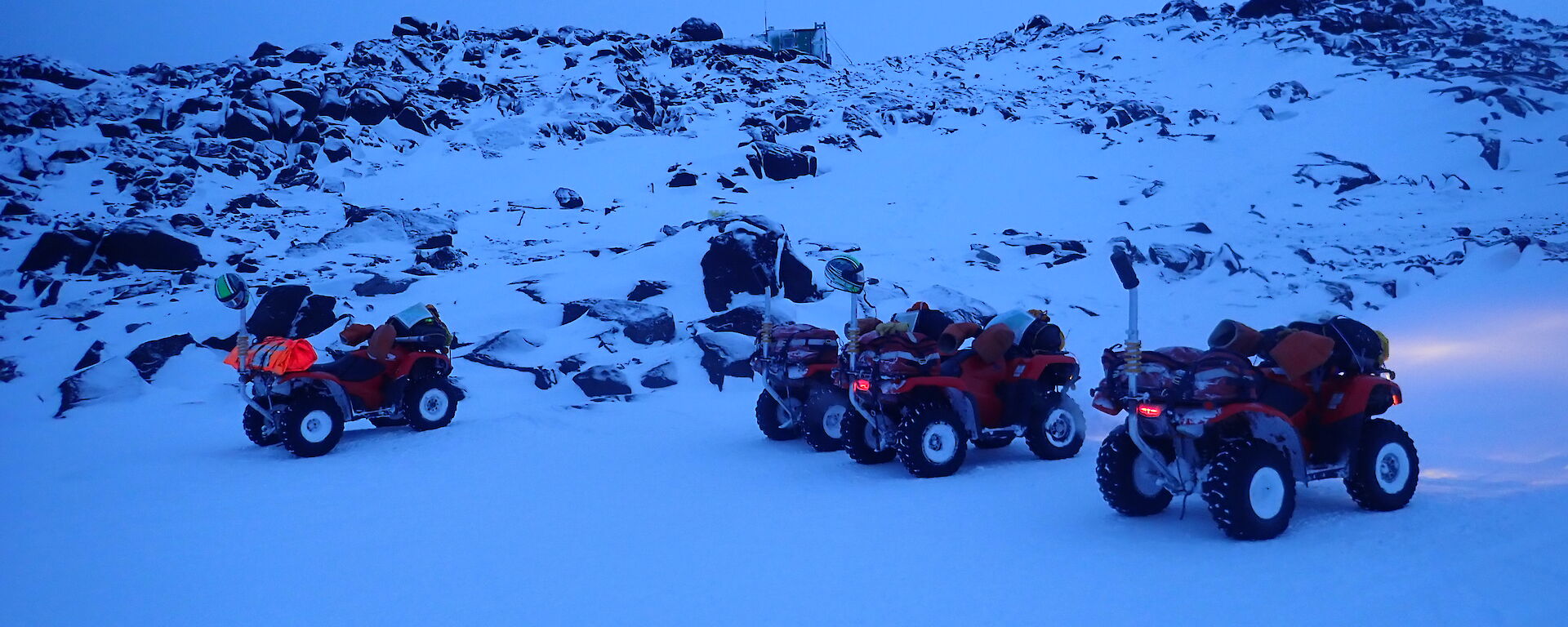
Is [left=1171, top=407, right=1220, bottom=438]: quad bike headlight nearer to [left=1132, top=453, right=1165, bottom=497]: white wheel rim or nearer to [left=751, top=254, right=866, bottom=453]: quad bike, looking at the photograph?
[left=1132, top=453, right=1165, bottom=497]: white wheel rim

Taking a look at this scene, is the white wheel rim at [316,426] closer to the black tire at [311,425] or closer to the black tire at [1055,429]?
the black tire at [311,425]

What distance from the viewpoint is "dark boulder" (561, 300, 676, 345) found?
13898mm

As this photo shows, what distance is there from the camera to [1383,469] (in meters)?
5.80

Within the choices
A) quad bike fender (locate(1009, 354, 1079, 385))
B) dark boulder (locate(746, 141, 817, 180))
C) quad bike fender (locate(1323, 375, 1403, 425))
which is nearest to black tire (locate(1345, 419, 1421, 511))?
quad bike fender (locate(1323, 375, 1403, 425))

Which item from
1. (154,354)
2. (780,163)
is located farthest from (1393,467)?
(780,163)

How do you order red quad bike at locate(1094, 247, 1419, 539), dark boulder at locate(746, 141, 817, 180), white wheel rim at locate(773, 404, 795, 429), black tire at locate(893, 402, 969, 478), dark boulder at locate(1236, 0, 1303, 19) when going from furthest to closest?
dark boulder at locate(1236, 0, 1303, 19) < dark boulder at locate(746, 141, 817, 180) < white wheel rim at locate(773, 404, 795, 429) < black tire at locate(893, 402, 969, 478) < red quad bike at locate(1094, 247, 1419, 539)

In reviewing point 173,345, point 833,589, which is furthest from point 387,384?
point 833,589

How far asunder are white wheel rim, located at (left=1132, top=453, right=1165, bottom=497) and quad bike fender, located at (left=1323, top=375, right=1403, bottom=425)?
1.01 meters

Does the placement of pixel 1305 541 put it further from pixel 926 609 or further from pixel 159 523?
pixel 159 523

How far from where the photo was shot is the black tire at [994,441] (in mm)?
8078

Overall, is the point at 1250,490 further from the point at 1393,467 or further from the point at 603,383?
the point at 603,383

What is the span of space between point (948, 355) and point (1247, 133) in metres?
24.0

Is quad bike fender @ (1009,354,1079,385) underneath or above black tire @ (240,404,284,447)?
above

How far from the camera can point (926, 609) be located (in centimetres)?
444
